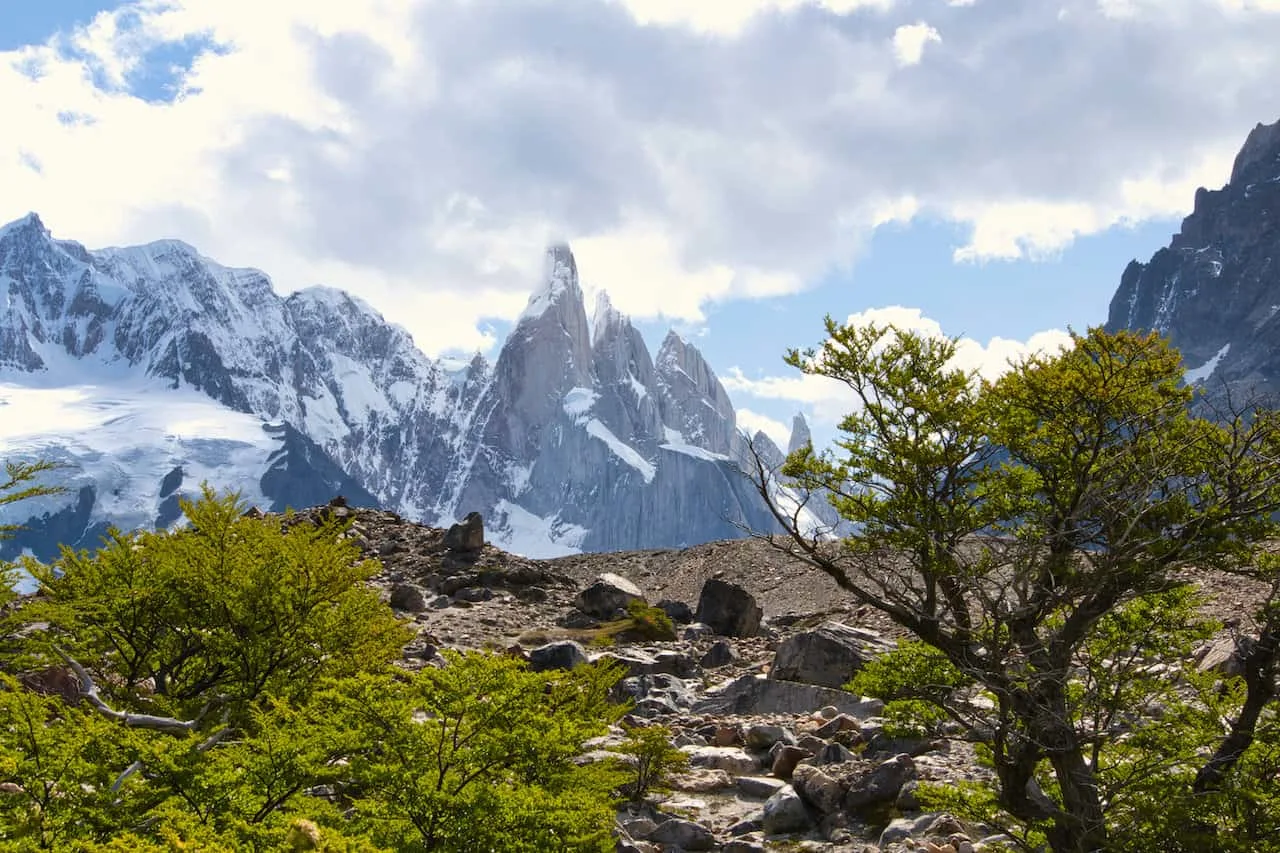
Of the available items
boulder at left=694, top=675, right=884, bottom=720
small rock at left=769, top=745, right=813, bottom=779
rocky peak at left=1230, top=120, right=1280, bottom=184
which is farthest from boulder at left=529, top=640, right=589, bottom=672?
rocky peak at left=1230, top=120, right=1280, bottom=184

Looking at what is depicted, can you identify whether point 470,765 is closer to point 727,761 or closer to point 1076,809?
point 1076,809

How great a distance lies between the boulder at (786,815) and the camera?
13883 millimetres

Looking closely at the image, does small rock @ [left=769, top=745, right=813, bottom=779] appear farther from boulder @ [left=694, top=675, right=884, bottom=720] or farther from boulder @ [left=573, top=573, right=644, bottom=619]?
boulder @ [left=573, top=573, right=644, bottom=619]

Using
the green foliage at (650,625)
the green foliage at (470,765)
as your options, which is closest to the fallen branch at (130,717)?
the green foliage at (470,765)

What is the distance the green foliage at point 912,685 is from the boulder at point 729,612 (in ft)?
89.3

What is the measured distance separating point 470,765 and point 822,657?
52.5ft

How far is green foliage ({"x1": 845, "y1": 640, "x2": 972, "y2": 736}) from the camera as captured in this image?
10.4m

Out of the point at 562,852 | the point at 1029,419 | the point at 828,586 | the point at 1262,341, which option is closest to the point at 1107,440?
the point at 1029,419

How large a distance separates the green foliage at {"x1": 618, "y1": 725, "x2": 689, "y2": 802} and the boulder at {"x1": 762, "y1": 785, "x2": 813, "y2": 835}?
5.99ft

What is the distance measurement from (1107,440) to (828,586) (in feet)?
132

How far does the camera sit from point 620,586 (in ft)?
133

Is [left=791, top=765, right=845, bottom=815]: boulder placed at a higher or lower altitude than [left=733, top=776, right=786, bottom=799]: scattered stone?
higher

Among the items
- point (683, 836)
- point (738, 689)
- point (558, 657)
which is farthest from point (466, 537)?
point (683, 836)

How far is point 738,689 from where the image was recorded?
919 inches
